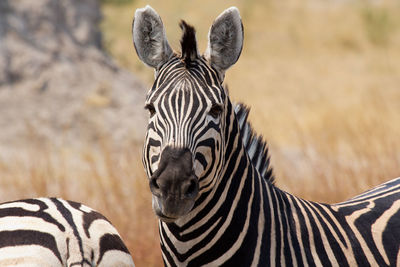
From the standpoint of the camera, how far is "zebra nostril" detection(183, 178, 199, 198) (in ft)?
9.90

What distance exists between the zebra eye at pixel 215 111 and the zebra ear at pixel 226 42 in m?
0.34

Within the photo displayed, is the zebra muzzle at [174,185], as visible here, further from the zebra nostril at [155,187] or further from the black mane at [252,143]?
the black mane at [252,143]

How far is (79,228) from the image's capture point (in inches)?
122

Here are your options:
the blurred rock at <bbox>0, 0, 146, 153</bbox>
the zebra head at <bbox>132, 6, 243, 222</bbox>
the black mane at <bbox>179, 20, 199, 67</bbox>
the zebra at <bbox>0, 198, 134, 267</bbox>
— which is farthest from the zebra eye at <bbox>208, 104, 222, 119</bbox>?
the blurred rock at <bbox>0, 0, 146, 153</bbox>

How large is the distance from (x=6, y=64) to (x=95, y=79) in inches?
61.7

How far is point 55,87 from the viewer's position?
10828mm

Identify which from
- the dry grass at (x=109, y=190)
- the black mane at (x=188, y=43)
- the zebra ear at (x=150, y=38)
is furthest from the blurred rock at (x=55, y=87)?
the black mane at (x=188, y=43)

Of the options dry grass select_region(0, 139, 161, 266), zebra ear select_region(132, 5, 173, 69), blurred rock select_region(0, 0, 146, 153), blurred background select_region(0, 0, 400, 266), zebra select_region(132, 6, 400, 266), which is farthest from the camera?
blurred rock select_region(0, 0, 146, 153)

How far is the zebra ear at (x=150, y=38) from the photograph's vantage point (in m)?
3.59

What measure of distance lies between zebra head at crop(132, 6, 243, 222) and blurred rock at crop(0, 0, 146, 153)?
6.42 metres

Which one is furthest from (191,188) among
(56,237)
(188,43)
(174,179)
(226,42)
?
(226,42)

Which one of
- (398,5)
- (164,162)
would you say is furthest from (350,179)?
(398,5)

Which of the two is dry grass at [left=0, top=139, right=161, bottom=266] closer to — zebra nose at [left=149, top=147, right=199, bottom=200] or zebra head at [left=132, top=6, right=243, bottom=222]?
zebra head at [left=132, top=6, right=243, bottom=222]

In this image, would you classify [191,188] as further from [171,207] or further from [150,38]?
[150,38]
